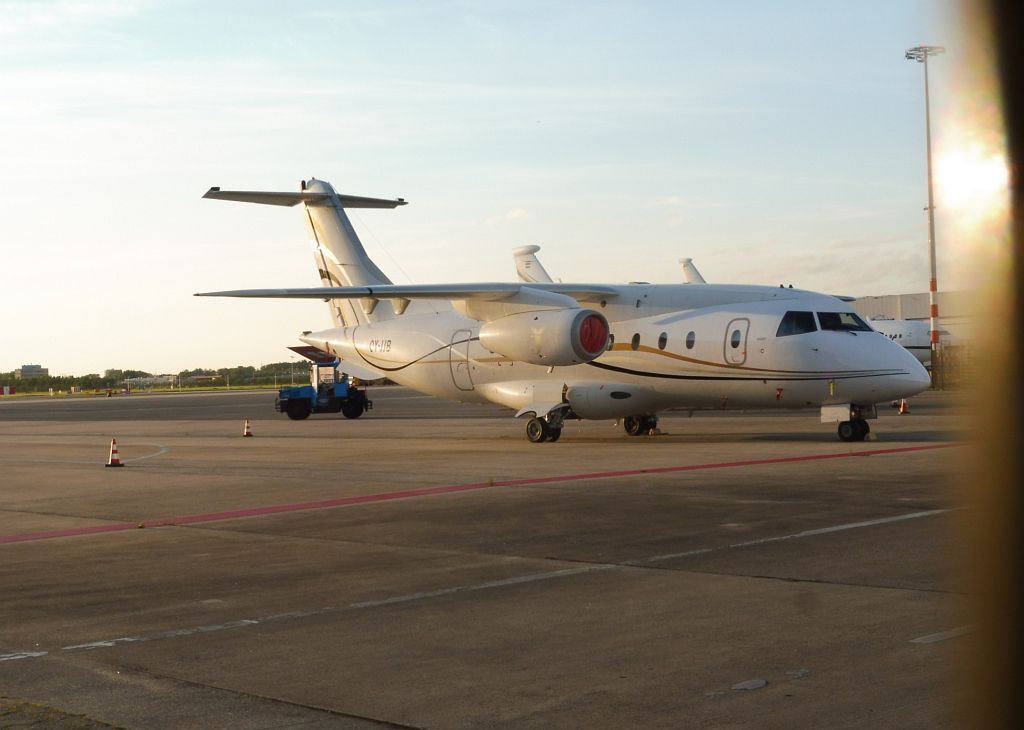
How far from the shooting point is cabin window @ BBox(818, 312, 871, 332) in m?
24.0

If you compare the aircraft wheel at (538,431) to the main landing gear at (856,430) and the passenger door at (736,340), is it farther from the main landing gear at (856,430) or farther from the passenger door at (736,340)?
the main landing gear at (856,430)

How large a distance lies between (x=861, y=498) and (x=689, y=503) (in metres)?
2.17

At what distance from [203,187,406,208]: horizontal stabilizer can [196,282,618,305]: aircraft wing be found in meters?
5.37

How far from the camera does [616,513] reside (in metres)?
13.9

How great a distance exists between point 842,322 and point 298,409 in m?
25.9

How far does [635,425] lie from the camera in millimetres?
29203

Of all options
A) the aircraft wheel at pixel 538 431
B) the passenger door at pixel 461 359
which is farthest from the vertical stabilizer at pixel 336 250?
the aircraft wheel at pixel 538 431

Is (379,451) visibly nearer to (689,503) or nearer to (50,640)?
(689,503)

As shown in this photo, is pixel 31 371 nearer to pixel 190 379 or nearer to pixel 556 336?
pixel 190 379

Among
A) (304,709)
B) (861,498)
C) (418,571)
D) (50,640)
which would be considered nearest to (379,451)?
(861,498)

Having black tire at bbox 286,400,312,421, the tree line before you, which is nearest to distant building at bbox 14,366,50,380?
the tree line

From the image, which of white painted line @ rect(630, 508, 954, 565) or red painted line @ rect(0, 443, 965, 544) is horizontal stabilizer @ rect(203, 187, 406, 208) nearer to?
red painted line @ rect(0, 443, 965, 544)

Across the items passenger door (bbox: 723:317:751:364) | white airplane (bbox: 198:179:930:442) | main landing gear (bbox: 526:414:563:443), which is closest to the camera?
white airplane (bbox: 198:179:930:442)

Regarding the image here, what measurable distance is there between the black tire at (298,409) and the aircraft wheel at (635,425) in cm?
1902
